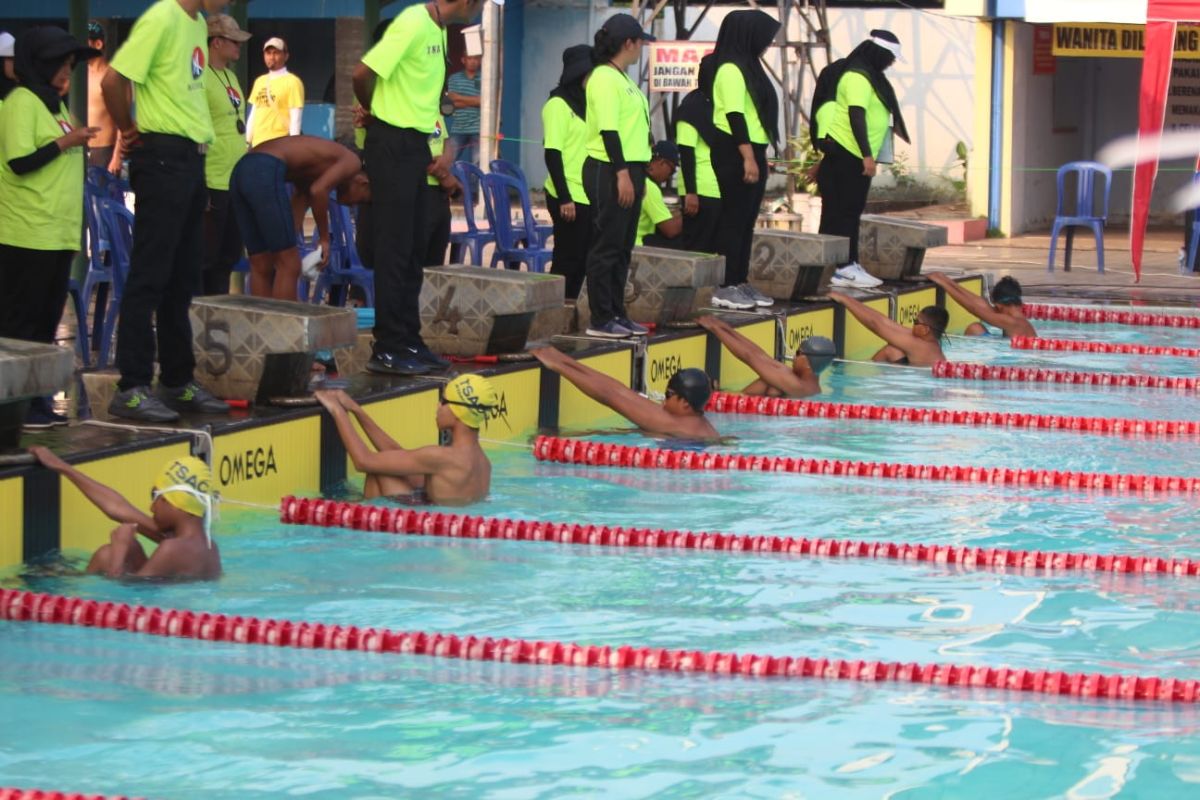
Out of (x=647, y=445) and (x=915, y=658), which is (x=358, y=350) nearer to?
(x=647, y=445)

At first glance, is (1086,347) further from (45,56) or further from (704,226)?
(45,56)

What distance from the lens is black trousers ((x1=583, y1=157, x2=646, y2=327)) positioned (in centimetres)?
925

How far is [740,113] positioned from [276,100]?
4.71m

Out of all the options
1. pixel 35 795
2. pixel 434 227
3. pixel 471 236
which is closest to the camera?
pixel 35 795

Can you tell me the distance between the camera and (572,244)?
10.0 meters

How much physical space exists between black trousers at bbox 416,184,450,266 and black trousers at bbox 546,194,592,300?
1.12 metres

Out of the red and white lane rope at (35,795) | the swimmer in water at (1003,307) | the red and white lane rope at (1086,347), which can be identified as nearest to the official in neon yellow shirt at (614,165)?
the swimmer in water at (1003,307)

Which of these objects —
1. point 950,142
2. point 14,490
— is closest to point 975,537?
point 14,490

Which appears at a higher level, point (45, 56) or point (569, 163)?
point (45, 56)

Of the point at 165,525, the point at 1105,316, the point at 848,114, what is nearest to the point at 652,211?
the point at 848,114

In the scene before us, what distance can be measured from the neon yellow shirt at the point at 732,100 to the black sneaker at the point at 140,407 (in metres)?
4.75

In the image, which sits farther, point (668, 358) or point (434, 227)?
point (668, 358)

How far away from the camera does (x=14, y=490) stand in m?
5.68

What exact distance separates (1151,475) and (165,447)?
4.16m
